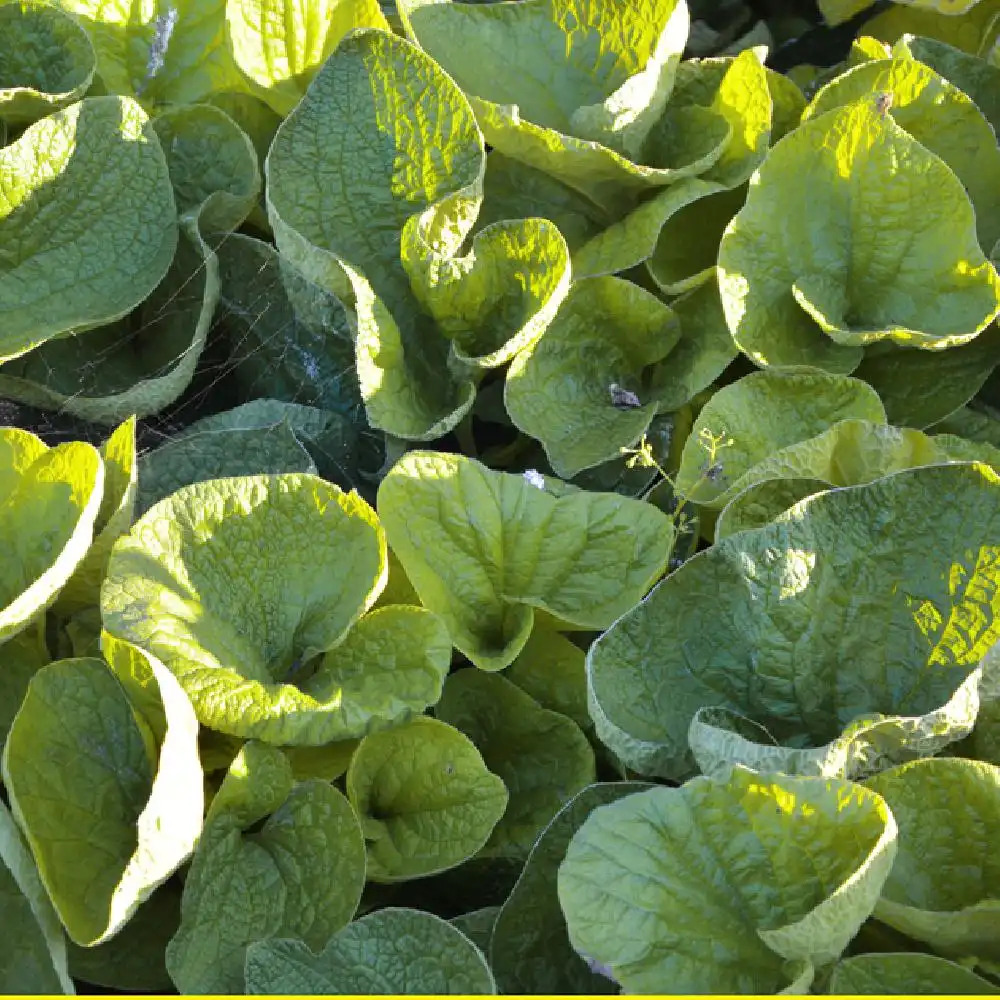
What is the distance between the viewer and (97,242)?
1.30 meters

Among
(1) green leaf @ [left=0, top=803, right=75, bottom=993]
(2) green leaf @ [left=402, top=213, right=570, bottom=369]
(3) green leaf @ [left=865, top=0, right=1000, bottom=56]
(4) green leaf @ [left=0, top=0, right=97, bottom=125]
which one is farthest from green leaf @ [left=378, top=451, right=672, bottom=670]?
(3) green leaf @ [left=865, top=0, right=1000, bottom=56]

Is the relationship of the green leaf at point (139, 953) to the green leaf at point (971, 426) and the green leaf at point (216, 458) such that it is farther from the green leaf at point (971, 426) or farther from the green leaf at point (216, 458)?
the green leaf at point (971, 426)

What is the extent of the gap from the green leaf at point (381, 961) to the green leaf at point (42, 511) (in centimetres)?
30

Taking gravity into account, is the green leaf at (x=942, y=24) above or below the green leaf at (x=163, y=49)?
below


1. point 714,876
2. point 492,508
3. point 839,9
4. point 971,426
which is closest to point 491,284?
point 492,508

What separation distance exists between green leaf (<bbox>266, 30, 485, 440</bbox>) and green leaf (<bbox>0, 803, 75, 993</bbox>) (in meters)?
0.51

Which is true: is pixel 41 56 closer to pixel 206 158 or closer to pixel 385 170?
pixel 206 158

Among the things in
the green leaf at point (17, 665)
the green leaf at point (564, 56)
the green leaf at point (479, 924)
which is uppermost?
the green leaf at point (564, 56)

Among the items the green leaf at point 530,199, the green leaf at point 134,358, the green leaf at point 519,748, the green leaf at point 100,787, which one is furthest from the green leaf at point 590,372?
the green leaf at point 100,787

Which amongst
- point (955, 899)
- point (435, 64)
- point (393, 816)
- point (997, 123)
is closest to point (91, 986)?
A: point (393, 816)

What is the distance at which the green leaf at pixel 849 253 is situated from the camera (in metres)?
1.22

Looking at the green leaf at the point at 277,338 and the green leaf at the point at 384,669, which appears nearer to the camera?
the green leaf at the point at 384,669

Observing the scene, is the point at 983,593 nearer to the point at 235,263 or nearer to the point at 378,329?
the point at 378,329

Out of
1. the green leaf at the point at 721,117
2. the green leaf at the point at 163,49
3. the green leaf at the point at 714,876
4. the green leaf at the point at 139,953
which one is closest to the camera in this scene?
the green leaf at the point at 714,876
